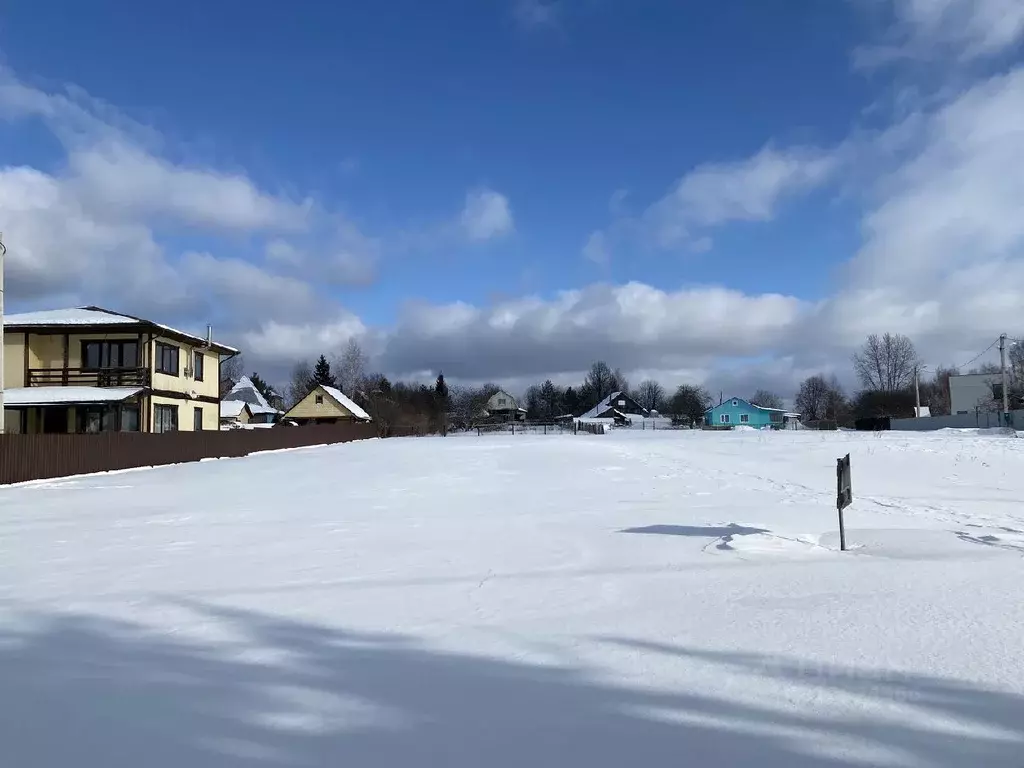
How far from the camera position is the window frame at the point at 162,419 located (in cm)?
3697

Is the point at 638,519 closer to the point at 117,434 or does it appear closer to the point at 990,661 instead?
the point at 990,661

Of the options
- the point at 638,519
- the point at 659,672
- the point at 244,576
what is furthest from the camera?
the point at 638,519

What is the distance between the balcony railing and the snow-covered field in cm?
→ 2497

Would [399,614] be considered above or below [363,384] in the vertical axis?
below

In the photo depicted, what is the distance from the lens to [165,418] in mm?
38219

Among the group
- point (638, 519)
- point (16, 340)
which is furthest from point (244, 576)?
point (16, 340)

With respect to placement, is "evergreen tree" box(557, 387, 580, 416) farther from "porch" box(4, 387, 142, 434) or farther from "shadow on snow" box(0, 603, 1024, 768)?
"shadow on snow" box(0, 603, 1024, 768)

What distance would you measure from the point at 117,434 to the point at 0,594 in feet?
71.0

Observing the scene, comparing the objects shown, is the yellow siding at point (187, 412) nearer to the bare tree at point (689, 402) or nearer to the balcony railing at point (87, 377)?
the balcony railing at point (87, 377)

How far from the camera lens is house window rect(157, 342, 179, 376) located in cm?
3691

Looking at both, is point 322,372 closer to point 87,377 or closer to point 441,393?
point 441,393

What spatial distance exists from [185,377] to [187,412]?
6.36 feet

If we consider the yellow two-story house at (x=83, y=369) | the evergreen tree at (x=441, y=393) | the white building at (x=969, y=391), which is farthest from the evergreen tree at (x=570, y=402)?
the yellow two-story house at (x=83, y=369)

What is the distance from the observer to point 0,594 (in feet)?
24.5
